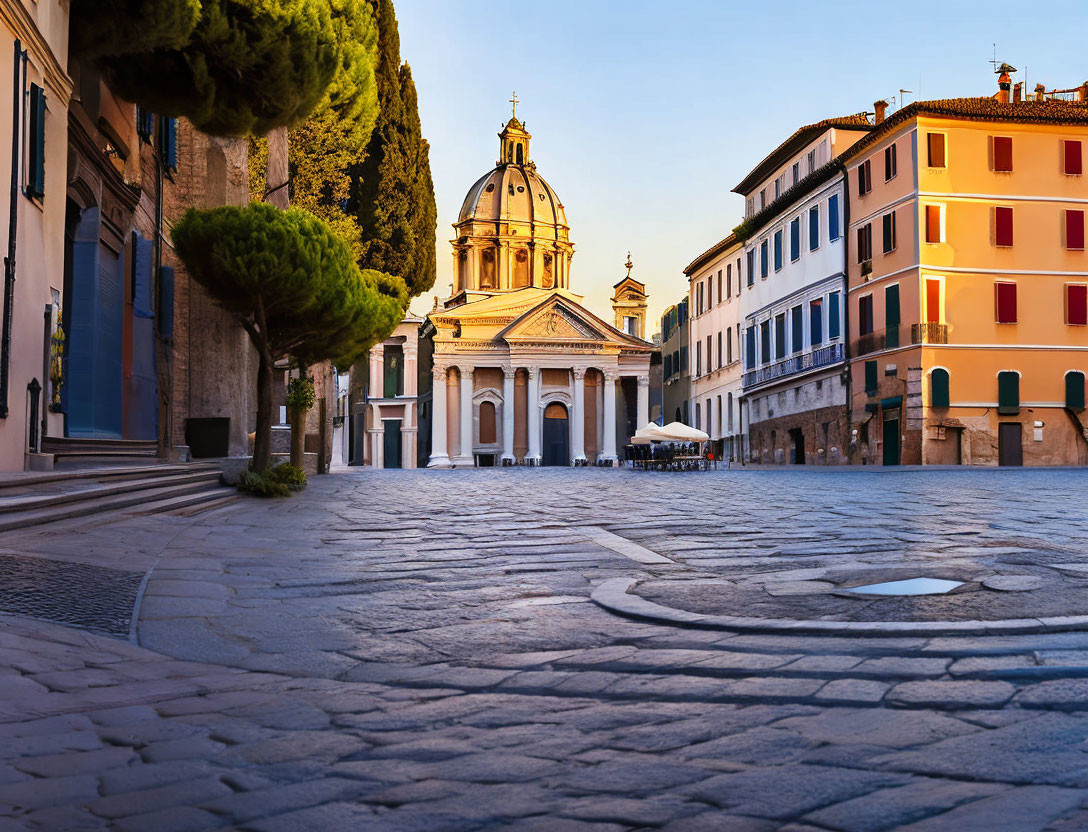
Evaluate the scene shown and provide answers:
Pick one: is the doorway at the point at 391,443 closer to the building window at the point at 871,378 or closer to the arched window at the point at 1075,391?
the building window at the point at 871,378

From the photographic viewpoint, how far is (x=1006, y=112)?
37375 millimetres

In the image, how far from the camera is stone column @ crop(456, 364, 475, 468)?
211 ft

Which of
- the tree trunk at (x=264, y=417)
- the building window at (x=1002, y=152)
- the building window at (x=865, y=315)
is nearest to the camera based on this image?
the tree trunk at (x=264, y=417)

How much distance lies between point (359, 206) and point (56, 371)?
17.6m

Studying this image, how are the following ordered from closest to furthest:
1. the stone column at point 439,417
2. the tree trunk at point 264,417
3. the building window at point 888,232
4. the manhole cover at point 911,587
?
the manhole cover at point 911,587 → the tree trunk at point 264,417 → the building window at point 888,232 → the stone column at point 439,417

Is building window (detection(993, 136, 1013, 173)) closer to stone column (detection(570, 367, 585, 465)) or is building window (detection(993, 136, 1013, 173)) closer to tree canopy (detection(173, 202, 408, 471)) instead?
tree canopy (detection(173, 202, 408, 471))

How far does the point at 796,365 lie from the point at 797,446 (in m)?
3.24

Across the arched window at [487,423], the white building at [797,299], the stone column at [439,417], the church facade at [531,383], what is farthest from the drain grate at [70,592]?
the arched window at [487,423]

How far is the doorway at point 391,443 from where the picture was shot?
230 ft

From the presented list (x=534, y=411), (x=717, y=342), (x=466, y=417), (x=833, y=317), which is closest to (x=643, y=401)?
(x=534, y=411)

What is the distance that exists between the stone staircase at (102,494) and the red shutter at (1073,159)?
32097 millimetres

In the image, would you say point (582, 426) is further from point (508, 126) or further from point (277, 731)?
point (277, 731)

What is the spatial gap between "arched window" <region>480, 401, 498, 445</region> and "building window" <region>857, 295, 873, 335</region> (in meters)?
29.3

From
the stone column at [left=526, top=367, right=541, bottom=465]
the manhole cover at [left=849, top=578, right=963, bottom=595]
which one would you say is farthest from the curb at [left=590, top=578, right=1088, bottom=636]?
the stone column at [left=526, top=367, right=541, bottom=465]
